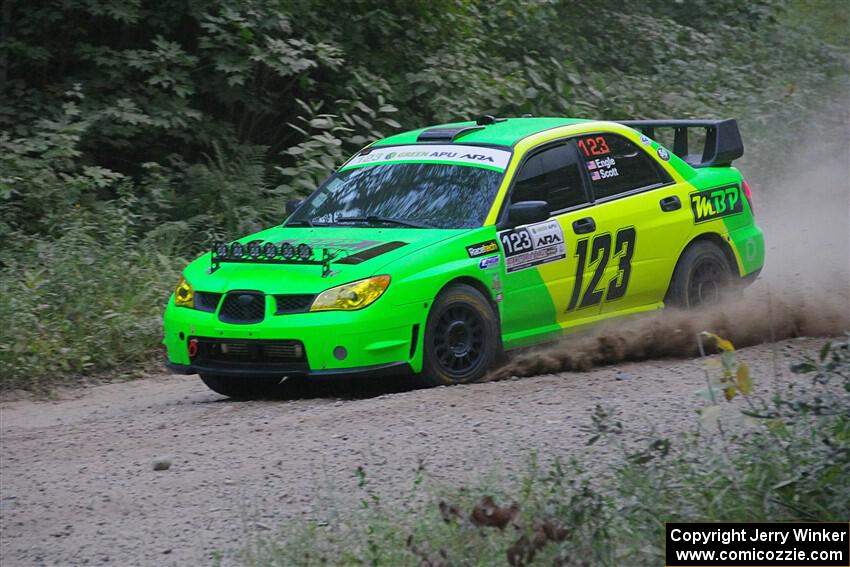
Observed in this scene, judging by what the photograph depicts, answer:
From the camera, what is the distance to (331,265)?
785cm

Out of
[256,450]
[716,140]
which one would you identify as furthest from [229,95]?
[256,450]

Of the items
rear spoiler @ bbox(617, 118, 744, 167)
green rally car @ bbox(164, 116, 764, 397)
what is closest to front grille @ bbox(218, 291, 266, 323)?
green rally car @ bbox(164, 116, 764, 397)

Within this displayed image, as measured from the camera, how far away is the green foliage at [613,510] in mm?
4559

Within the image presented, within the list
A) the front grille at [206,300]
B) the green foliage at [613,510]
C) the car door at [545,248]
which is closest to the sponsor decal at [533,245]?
the car door at [545,248]

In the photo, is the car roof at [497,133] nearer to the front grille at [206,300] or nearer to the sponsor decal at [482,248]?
the sponsor decal at [482,248]

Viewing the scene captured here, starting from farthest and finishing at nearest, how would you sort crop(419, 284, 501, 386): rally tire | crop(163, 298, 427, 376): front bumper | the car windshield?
the car windshield
crop(419, 284, 501, 386): rally tire
crop(163, 298, 427, 376): front bumper

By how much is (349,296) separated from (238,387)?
4.23 feet

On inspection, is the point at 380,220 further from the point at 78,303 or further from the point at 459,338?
the point at 78,303

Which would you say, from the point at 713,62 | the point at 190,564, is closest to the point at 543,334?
the point at 190,564

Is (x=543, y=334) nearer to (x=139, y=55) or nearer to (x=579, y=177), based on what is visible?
(x=579, y=177)

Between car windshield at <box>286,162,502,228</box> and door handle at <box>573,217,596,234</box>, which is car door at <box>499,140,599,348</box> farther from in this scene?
car windshield at <box>286,162,502,228</box>

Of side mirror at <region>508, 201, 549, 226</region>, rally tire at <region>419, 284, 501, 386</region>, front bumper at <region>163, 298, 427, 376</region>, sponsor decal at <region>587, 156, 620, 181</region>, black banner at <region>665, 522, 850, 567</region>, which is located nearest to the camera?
black banner at <region>665, 522, 850, 567</region>

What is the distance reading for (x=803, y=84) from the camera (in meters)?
20.0

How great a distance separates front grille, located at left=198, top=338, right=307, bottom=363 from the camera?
25.3 feet
